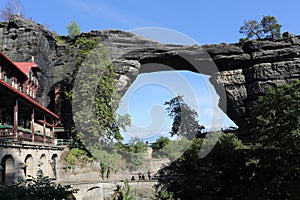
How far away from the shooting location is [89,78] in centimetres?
2567

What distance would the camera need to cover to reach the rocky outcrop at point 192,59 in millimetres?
30672

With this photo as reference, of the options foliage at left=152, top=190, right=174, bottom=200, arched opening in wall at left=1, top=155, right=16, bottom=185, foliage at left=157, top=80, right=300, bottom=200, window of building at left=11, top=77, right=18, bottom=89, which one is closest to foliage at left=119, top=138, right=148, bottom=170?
foliage at left=157, top=80, right=300, bottom=200

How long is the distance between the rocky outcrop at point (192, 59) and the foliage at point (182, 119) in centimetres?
547

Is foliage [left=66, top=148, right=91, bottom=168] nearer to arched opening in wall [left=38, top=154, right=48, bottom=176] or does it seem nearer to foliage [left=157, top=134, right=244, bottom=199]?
arched opening in wall [left=38, top=154, right=48, bottom=176]

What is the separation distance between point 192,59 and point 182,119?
10083mm

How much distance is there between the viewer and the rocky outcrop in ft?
101

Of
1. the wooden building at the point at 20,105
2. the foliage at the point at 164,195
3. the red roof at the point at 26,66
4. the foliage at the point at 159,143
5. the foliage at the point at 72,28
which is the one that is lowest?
the foliage at the point at 164,195

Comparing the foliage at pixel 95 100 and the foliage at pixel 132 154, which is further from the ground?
the foliage at pixel 95 100

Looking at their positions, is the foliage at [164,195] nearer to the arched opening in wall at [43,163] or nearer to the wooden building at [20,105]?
the arched opening in wall at [43,163]

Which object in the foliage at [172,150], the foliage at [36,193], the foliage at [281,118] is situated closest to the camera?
the foliage at [36,193]

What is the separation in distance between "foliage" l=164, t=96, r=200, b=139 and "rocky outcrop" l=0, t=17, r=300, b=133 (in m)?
→ 5.47

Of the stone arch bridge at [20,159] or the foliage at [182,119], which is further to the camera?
the foliage at [182,119]

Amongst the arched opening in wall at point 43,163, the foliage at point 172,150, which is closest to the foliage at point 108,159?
the arched opening in wall at point 43,163

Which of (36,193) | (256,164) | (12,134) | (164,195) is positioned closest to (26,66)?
(12,134)
